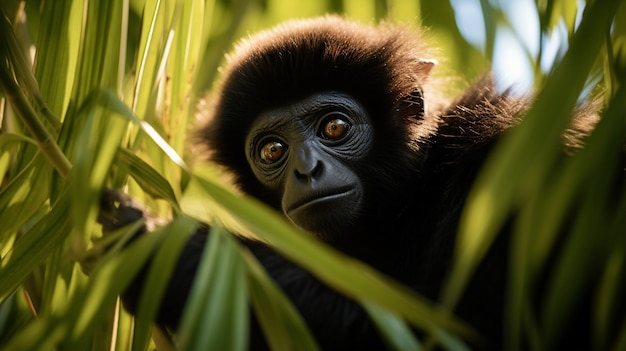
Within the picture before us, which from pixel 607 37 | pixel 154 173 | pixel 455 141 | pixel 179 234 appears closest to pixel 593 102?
pixel 455 141

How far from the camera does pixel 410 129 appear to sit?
3.98 m

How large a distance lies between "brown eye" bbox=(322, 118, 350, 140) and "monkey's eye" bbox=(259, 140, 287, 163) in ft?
0.72

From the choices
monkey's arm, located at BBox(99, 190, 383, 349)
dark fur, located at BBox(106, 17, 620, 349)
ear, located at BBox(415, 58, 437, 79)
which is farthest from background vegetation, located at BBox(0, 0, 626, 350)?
ear, located at BBox(415, 58, 437, 79)

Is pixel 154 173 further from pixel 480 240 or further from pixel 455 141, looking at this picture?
pixel 455 141

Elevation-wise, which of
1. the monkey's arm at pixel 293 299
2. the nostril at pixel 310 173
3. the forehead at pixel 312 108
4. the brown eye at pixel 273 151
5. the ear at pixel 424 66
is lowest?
the monkey's arm at pixel 293 299

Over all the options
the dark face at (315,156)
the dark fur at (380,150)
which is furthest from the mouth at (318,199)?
the dark fur at (380,150)

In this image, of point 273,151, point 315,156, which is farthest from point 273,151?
point 315,156

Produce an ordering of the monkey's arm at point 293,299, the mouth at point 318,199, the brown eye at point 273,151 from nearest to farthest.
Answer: the monkey's arm at point 293,299, the mouth at point 318,199, the brown eye at point 273,151

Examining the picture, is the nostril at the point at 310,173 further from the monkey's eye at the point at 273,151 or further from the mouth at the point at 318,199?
the monkey's eye at the point at 273,151

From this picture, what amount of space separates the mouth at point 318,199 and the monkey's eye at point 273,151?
508 mm

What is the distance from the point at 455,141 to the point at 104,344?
177cm

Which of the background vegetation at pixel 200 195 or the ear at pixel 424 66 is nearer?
the background vegetation at pixel 200 195

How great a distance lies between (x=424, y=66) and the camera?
13.8ft

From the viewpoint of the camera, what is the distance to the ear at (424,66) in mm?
4172
